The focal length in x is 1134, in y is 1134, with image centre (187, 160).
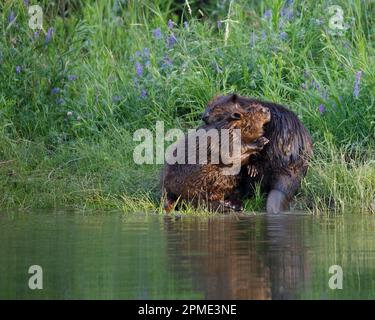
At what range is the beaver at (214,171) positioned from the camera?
324 inches

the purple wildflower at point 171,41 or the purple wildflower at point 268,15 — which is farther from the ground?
the purple wildflower at point 268,15

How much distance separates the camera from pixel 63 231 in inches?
292

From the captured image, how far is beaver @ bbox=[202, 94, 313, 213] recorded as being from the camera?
8391mm

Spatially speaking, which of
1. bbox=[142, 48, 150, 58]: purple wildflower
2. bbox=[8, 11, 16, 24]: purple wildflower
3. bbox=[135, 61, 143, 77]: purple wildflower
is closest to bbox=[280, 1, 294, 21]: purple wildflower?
bbox=[142, 48, 150, 58]: purple wildflower

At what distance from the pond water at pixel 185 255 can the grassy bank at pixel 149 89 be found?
544mm

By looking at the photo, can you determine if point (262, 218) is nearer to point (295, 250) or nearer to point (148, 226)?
point (148, 226)

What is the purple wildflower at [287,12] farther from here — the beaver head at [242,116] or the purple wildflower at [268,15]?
the beaver head at [242,116]

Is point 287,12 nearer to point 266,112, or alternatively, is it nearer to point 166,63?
point 166,63

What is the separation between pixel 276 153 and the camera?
27.8 feet

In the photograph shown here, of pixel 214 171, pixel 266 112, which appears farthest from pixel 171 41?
pixel 214 171

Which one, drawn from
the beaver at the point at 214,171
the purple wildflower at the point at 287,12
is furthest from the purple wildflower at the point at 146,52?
the beaver at the point at 214,171

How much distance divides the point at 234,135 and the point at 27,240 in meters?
1.94

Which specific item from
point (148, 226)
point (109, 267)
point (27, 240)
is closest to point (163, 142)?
point (148, 226)

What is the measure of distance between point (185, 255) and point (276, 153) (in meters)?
2.16
